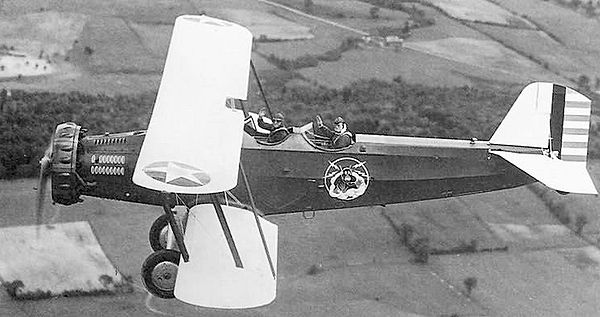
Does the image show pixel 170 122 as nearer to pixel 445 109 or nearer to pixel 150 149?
pixel 150 149

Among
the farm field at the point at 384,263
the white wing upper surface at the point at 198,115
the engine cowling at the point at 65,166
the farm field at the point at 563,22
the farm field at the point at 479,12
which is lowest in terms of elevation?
the farm field at the point at 384,263

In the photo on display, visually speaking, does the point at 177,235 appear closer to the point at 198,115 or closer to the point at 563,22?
the point at 198,115

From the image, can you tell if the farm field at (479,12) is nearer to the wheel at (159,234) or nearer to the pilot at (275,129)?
the pilot at (275,129)

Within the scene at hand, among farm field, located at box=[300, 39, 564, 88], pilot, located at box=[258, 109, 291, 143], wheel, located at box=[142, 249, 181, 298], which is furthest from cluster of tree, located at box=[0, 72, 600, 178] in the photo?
pilot, located at box=[258, 109, 291, 143]

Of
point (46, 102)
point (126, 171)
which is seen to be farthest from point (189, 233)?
point (46, 102)

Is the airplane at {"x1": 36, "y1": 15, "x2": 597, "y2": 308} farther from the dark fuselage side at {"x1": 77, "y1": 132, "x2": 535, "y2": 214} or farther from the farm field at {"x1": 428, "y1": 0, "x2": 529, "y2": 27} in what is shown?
the farm field at {"x1": 428, "y1": 0, "x2": 529, "y2": 27}

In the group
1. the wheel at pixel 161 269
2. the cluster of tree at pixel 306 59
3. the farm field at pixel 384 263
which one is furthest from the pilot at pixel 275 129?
the cluster of tree at pixel 306 59
